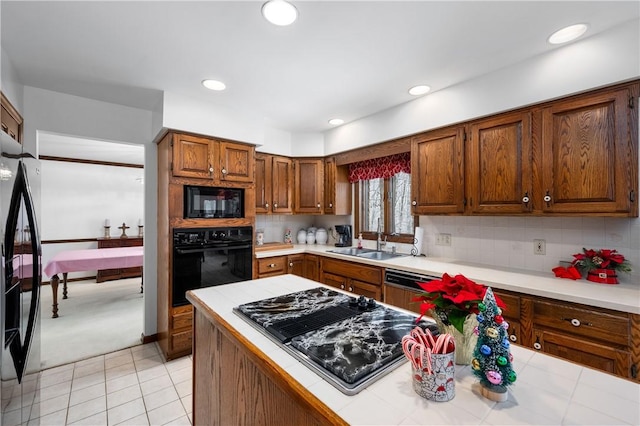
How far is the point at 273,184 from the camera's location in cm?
351

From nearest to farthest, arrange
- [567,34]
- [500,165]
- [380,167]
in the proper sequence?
[567,34] → [500,165] → [380,167]

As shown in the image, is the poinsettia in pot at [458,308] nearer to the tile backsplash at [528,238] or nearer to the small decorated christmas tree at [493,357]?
the small decorated christmas tree at [493,357]

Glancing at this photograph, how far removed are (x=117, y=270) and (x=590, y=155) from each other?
7027 mm

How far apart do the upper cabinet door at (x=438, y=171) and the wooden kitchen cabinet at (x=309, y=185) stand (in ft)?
4.43

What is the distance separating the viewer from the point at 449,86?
2.39 meters

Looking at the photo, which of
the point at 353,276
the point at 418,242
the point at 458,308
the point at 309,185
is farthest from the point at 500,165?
the point at 309,185

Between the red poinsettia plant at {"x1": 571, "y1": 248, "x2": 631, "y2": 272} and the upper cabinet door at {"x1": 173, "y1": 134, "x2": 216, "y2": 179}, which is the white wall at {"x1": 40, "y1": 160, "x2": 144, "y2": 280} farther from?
the red poinsettia plant at {"x1": 571, "y1": 248, "x2": 631, "y2": 272}

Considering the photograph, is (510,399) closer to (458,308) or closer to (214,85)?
(458,308)

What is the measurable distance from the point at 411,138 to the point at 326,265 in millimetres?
1655

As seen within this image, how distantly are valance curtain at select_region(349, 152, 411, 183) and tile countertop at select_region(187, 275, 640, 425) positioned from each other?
2371 mm

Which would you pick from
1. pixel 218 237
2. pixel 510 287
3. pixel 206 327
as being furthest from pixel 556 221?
pixel 218 237

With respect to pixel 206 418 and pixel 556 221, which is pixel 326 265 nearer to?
pixel 206 418

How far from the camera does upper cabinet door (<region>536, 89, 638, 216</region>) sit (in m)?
1.63

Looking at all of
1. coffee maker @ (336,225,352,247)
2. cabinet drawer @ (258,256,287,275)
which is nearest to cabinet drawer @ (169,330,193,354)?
cabinet drawer @ (258,256,287,275)
